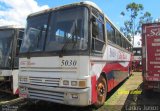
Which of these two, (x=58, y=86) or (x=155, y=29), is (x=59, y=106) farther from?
(x=155, y=29)

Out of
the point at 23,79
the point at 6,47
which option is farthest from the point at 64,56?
the point at 6,47

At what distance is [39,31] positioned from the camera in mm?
8180

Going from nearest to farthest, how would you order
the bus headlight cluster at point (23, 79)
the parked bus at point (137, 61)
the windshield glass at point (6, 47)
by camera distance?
the bus headlight cluster at point (23, 79) → the windshield glass at point (6, 47) → the parked bus at point (137, 61)

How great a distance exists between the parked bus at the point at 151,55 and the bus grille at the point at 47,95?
300 centimetres

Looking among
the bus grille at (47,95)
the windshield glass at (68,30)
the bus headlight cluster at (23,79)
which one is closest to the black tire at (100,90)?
the bus grille at (47,95)

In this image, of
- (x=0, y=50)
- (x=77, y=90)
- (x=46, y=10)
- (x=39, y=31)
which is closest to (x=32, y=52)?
(x=39, y=31)

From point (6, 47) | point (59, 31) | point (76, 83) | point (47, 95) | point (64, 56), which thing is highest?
point (59, 31)

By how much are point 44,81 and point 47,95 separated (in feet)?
1.34

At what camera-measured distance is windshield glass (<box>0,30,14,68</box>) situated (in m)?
10.7

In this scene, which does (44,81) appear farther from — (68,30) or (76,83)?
(68,30)

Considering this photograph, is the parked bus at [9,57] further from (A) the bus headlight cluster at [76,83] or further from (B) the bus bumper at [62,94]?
(A) the bus headlight cluster at [76,83]

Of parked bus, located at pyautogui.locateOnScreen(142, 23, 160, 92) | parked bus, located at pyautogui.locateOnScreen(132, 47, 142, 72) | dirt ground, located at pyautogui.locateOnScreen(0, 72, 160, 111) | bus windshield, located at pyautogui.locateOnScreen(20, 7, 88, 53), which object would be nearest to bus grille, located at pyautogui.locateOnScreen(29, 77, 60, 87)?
bus windshield, located at pyautogui.locateOnScreen(20, 7, 88, 53)

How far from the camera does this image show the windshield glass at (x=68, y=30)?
24.4 ft

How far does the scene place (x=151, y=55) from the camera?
871 centimetres
